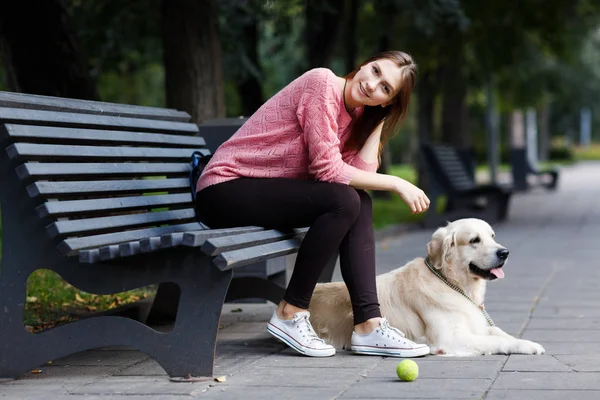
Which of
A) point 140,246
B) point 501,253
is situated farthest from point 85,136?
point 501,253

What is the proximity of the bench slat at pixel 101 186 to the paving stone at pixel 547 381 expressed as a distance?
2.04 m

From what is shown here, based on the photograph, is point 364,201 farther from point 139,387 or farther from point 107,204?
point 139,387

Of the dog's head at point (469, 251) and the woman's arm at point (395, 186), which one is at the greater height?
the woman's arm at point (395, 186)

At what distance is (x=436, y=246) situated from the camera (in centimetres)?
550

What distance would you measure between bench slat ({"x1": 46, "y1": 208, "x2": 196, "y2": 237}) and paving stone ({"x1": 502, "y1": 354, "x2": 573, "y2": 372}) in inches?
75.4

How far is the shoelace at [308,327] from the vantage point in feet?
17.6

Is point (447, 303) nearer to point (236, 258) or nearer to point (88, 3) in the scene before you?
point (236, 258)

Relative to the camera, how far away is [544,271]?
367 inches

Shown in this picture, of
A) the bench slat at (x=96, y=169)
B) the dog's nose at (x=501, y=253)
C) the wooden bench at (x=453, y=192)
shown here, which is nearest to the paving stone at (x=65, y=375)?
the bench slat at (x=96, y=169)

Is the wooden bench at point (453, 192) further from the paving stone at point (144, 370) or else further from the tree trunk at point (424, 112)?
the paving stone at point (144, 370)

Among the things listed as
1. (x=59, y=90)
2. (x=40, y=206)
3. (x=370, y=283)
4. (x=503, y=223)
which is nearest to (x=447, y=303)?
(x=370, y=283)

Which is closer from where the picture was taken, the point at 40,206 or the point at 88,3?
the point at 40,206

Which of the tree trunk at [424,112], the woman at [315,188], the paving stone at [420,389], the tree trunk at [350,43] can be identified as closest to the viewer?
the paving stone at [420,389]

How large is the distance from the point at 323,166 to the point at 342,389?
1.22 metres
